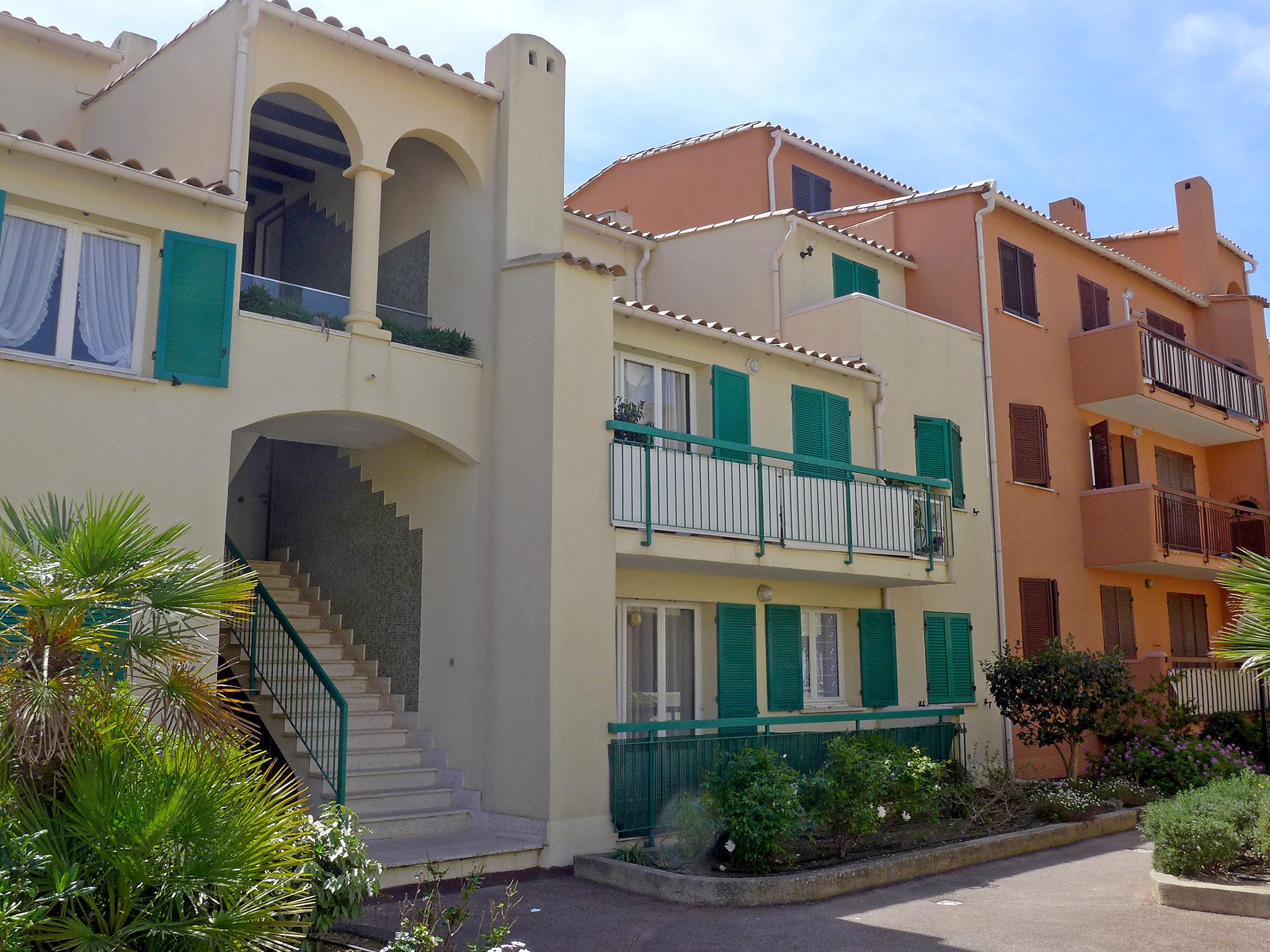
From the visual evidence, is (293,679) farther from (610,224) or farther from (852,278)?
(852,278)

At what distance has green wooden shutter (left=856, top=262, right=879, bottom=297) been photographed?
19.5 meters

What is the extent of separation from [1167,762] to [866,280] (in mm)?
8664

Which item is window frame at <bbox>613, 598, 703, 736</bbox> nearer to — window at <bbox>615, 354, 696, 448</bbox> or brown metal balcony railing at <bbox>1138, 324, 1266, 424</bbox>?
window at <bbox>615, 354, 696, 448</bbox>

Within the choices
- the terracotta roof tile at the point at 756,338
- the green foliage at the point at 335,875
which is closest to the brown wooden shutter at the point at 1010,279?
the terracotta roof tile at the point at 756,338

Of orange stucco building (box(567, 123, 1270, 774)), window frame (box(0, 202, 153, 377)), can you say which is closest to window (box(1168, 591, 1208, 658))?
orange stucco building (box(567, 123, 1270, 774))

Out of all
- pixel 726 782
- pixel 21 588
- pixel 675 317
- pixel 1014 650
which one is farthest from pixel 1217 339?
pixel 21 588

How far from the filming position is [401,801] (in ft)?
38.5

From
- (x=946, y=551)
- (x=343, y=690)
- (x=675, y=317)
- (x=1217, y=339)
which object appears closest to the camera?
(x=343, y=690)

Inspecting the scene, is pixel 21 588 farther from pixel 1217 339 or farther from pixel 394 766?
pixel 1217 339

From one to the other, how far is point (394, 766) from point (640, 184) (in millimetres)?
14819

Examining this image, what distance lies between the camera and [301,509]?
15.3m

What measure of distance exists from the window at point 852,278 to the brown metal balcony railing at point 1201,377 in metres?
5.05

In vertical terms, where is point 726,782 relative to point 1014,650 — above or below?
below

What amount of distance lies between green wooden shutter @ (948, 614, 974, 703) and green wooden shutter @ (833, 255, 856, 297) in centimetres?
549
